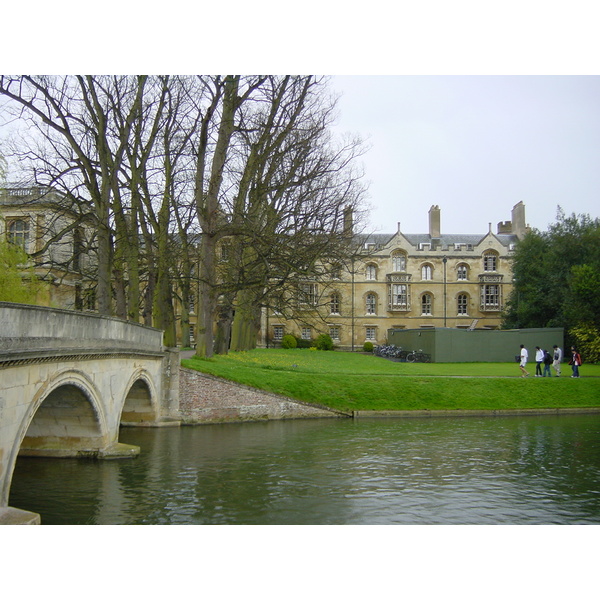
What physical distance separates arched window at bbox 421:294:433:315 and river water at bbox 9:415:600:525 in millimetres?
35031

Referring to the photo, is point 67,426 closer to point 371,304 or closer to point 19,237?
point 19,237

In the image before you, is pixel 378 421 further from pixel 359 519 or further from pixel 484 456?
pixel 359 519

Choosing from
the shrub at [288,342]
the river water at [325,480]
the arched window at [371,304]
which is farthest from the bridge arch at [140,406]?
the arched window at [371,304]

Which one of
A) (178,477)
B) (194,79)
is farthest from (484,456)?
(194,79)

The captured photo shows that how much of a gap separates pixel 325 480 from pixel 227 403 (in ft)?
28.9

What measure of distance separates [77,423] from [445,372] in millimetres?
18971

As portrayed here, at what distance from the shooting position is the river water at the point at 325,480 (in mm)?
10672

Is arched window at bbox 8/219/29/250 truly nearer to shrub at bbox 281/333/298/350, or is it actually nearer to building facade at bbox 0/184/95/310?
building facade at bbox 0/184/95/310

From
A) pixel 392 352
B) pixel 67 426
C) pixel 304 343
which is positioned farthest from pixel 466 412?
pixel 304 343

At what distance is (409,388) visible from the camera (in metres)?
A: 24.6

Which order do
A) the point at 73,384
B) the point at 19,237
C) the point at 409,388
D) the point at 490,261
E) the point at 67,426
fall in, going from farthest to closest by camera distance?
the point at 490,261
the point at 19,237
the point at 409,388
the point at 67,426
the point at 73,384

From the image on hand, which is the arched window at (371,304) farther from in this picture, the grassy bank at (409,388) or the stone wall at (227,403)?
the stone wall at (227,403)

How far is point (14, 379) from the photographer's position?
372 inches

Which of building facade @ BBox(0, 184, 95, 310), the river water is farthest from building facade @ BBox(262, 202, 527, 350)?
the river water
